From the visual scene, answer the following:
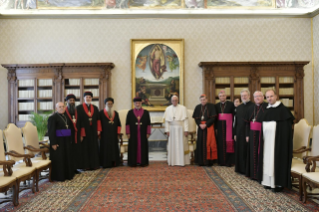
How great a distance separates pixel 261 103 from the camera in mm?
5797

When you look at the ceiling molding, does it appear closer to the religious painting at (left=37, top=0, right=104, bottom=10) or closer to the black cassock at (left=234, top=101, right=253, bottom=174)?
the religious painting at (left=37, top=0, right=104, bottom=10)

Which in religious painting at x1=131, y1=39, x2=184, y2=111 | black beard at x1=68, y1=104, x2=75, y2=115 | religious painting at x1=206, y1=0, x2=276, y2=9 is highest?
religious painting at x1=206, y1=0, x2=276, y2=9

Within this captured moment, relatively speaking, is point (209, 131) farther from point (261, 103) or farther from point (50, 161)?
point (50, 161)

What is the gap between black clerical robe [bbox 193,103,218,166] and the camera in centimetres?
750

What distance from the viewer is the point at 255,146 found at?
5582 mm

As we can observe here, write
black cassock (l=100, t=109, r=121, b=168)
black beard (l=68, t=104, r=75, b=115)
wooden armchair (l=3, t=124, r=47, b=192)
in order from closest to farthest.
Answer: wooden armchair (l=3, t=124, r=47, b=192)
black beard (l=68, t=104, r=75, b=115)
black cassock (l=100, t=109, r=121, b=168)

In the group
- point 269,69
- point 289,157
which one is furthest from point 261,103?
point 269,69

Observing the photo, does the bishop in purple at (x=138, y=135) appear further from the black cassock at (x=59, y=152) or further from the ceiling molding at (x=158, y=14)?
the ceiling molding at (x=158, y=14)

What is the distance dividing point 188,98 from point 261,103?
4436 millimetres

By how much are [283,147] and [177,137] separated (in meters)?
3.30

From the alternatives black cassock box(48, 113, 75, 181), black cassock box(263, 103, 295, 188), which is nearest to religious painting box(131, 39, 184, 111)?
black cassock box(48, 113, 75, 181)

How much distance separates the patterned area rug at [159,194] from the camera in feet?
13.7

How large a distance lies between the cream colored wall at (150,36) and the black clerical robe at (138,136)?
2.42m

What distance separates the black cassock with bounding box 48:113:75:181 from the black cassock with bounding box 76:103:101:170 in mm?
891
